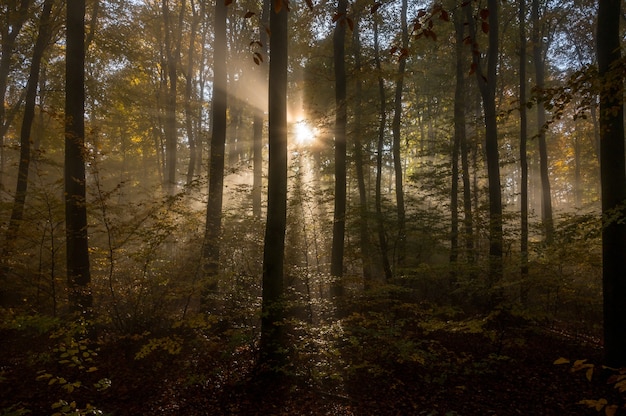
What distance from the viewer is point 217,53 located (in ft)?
33.7

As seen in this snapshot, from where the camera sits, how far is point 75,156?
743 centimetres

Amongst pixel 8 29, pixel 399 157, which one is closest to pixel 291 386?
pixel 399 157

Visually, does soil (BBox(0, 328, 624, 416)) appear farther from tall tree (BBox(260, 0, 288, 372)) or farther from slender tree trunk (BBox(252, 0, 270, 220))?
slender tree trunk (BBox(252, 0, 270, 220))

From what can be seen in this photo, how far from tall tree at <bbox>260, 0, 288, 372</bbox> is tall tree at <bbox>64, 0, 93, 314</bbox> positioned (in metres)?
3.99

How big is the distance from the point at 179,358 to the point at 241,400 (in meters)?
2.04

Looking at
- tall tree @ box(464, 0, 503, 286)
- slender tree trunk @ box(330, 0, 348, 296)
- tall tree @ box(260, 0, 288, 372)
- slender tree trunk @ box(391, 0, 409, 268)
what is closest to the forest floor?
tall tree @ box(260, 0, 288, 372)

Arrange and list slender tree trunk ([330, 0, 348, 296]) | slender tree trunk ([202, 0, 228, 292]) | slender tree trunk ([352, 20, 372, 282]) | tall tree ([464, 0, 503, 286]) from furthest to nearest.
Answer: slender tree trunk ([352, 20, 372, 282]) < tall tree ([464, 0, 503, 286]) < slender tree trunk ([330, 0, 348, 296]) < slender tree trunk ([202, 0, 228, 292])

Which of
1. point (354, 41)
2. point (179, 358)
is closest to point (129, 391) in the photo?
point (179, 358)

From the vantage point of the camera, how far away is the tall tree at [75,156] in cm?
724

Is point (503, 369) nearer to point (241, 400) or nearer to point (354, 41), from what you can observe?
point (241, 400)

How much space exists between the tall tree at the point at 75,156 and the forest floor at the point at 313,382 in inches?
64.2

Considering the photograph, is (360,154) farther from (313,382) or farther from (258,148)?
(313,382)

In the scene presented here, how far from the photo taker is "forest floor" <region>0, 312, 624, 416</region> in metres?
5.45

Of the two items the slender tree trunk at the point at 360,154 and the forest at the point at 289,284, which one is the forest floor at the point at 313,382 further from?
the slender tree trunk at the point at 360,154
